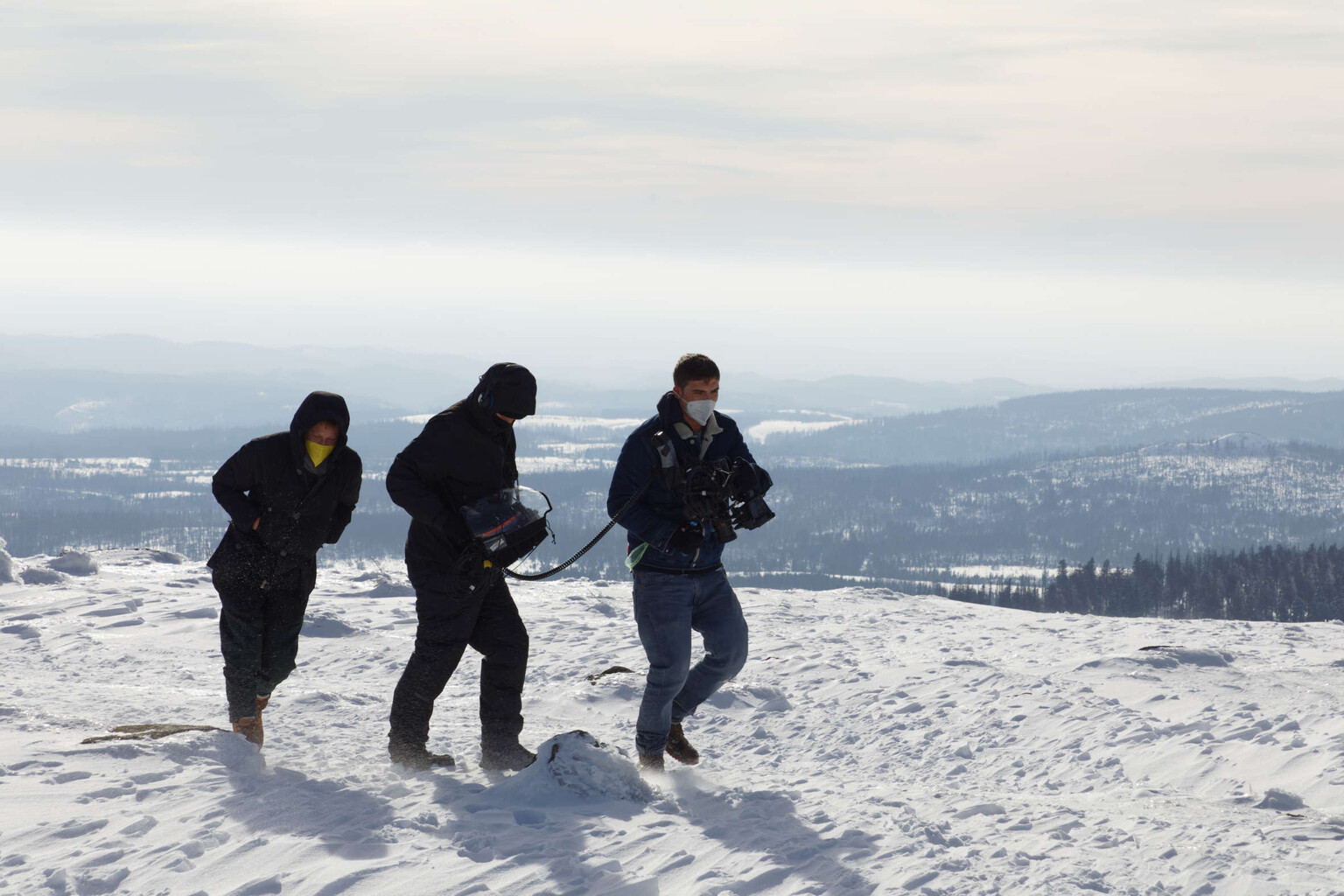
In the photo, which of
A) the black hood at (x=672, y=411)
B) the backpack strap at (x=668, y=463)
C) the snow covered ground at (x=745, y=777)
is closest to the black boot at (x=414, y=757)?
the snow covered ground at (x=745, y=777)

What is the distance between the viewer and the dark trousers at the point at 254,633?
5.74 meters

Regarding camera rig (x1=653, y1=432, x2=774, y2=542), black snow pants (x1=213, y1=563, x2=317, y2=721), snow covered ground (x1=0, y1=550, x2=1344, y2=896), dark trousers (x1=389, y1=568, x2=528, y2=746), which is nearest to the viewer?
snow covered ground (x1=0, y1=550, x2=1344, y2=896)

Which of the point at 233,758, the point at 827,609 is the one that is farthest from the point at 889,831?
the point at 827,609

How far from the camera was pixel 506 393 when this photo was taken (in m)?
5.31

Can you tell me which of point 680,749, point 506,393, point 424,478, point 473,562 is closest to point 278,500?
point 424,478

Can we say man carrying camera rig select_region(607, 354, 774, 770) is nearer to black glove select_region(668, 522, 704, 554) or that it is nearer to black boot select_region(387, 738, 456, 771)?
black glove select_region(668, 522, 704, 554)

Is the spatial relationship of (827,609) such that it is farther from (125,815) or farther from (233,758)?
(125,815)

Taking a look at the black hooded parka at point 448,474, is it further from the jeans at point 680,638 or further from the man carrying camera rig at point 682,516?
the jeans at point 680,638

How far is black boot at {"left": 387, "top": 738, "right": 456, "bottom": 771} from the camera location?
18.4 ft

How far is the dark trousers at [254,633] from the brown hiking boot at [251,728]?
0.14ft

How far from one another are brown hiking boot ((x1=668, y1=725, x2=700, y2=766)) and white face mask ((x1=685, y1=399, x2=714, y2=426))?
75.5 inches

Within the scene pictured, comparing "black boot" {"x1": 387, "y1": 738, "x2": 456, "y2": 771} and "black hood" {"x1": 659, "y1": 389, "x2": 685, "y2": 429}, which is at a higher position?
"black hood" {"x1": 659, "y1": 389, "x2": 685, "y2": 429}

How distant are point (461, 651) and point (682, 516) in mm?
1547

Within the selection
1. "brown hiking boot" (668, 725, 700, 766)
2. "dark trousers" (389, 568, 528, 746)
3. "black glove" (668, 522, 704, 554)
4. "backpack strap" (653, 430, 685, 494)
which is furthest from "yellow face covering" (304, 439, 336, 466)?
"brown hiking boot" (668, 725, 700, 766)
